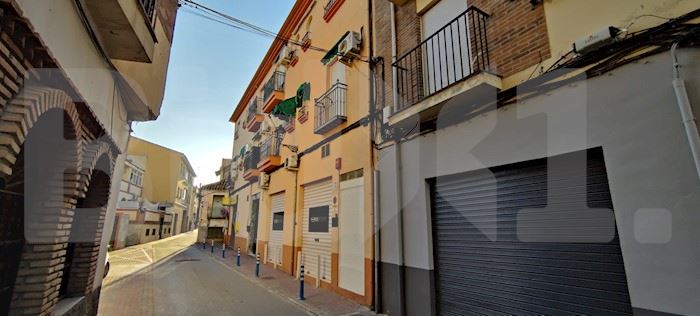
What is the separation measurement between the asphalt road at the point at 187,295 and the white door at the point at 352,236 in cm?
145

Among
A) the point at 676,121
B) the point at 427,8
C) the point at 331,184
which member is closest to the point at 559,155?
the point at 676,121

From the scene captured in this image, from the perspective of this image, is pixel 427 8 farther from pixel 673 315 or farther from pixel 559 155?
pixel 673 315

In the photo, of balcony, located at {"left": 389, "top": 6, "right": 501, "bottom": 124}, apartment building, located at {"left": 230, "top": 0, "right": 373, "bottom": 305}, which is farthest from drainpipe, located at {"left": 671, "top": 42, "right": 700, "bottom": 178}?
apartment building, located at {"left": 230, "top": 0, "right": 373, "bottom": 305}

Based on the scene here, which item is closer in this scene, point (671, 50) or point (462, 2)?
point (671, 50)

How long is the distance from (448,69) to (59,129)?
5879 mm

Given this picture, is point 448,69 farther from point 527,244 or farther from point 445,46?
point 527,244

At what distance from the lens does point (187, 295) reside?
338 inches

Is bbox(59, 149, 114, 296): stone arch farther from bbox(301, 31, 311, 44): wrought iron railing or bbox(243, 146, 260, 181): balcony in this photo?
bbox(243, 146, 260, 181): balcony

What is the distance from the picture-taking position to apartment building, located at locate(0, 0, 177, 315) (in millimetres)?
2512

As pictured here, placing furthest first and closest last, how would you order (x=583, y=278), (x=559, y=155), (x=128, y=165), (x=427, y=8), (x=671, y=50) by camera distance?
(x=128, y=165)
(x=427, y=8)
(x=559, y=155)
(x=583, y=278)
(x=671, y=50)

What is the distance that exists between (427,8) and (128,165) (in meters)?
28.8

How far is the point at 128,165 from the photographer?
1077 inches

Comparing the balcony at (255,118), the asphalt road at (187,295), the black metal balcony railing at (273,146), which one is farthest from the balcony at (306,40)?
the asphalt road at (187,295)

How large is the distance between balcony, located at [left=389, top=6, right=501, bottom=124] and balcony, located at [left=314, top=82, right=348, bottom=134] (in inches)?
94.1
